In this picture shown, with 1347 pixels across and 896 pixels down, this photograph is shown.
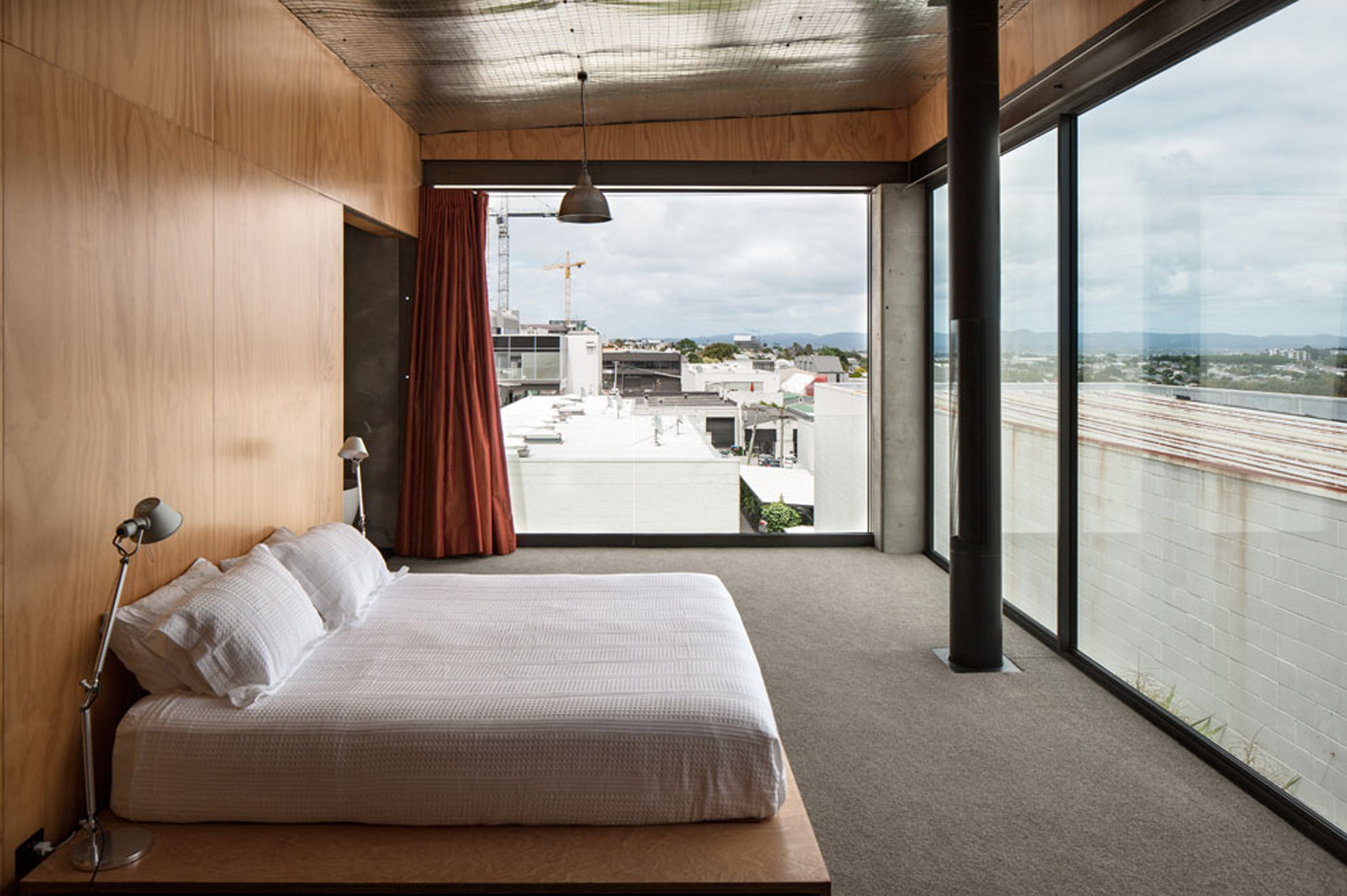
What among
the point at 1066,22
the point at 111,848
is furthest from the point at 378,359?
the point at 1066,22

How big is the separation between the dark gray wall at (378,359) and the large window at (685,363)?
0.67 meters

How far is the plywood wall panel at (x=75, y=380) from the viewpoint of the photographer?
88.0 inches

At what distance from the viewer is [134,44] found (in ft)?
9.17

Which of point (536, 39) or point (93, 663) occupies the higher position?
point (536, 39)

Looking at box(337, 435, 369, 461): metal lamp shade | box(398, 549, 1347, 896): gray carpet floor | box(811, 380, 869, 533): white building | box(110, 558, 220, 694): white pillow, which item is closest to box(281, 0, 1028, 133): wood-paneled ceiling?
box(337, 435, 369, 461): metal lamp shade

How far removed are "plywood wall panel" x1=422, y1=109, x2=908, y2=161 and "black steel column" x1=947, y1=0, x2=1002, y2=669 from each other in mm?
2283

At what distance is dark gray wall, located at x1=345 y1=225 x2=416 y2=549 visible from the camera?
620 centimetres

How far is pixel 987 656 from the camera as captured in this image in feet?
12.9

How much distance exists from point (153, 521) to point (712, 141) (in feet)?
15.6

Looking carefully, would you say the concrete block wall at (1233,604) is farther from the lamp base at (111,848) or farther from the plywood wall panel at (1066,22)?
the lamp base at (111,848)

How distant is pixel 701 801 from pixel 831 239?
16.2 ft

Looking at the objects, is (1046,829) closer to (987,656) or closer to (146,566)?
(987,656)

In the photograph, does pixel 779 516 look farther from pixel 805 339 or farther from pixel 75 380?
pixel 75 380

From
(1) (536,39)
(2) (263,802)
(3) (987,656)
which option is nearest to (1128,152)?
(3) (987,656)
